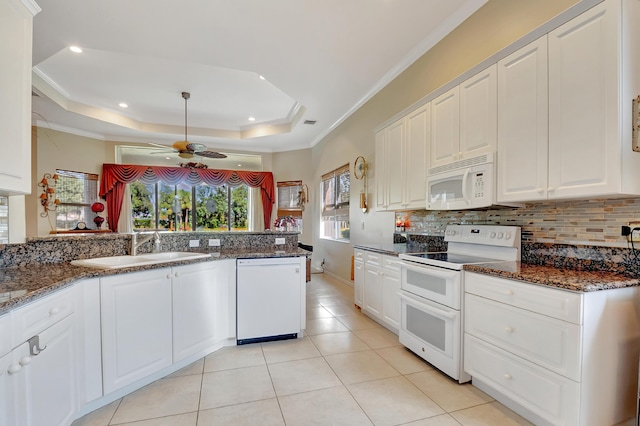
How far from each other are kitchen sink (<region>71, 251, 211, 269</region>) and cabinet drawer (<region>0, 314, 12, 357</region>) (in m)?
0.78

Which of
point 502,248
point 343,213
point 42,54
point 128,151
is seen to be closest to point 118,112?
point 128,151

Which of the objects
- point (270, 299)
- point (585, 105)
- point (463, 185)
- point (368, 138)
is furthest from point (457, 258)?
point (368, 138)

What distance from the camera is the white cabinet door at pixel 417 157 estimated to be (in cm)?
287

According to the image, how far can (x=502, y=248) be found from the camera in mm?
2281

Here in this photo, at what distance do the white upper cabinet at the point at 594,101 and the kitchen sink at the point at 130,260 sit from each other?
2647 millimetres

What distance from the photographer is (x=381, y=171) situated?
3.68 meters

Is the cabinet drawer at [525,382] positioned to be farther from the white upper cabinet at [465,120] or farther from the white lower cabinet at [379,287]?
the white upper cabinet at [465,120]

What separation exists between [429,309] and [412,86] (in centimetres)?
252

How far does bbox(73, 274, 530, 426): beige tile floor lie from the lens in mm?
1776

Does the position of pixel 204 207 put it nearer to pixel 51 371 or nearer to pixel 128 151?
pixel 128 151

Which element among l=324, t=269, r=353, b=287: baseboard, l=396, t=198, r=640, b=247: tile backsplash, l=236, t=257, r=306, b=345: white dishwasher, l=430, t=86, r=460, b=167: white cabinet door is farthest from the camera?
l=324, t=269, r=353, b=287: baseboard

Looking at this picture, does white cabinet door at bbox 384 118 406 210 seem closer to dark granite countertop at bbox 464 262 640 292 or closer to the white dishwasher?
the white dishwasher

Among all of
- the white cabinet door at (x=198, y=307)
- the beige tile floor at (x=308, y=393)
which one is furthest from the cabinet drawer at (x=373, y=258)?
the white cabinet door at (x=198, y=307)

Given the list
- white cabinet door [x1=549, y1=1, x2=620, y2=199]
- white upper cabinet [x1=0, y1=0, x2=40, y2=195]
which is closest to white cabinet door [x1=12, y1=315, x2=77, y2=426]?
white upper cabinet [x1=0, y1=0, x2=40, y2=195]
